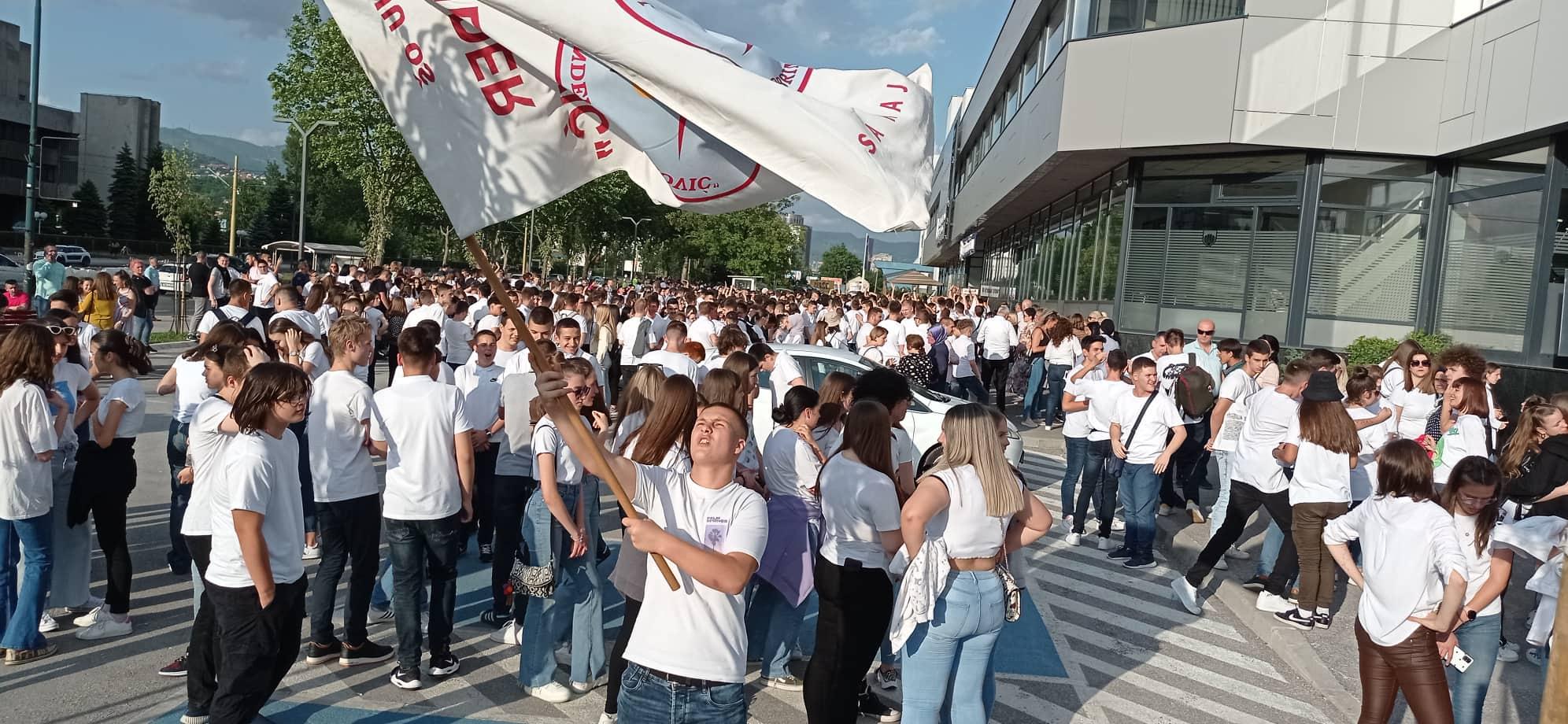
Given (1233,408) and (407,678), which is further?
(1233,408)

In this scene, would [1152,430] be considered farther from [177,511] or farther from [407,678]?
[177,511]

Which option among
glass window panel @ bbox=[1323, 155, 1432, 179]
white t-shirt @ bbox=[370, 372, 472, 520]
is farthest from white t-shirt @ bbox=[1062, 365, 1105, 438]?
glass window panel @ bbox=[1323, 155, 1432, 179]

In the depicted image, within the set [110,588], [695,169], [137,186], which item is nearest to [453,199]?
[695,169]

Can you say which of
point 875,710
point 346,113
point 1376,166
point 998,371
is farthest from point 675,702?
point 346,113

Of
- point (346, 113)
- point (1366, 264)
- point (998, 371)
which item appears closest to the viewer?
point (998, 371)

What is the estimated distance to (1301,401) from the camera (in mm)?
7539

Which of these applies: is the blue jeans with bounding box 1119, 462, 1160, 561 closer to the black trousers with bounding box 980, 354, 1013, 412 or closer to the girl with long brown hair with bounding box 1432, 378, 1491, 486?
the girl with long brown hair with bounding box 1432, 378, 1491, 486

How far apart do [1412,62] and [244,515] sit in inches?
741

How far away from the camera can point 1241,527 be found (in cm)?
803

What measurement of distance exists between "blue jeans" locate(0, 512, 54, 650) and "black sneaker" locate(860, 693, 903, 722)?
431 cm

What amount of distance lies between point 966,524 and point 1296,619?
442 cm

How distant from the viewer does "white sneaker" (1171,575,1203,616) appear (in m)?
7.98

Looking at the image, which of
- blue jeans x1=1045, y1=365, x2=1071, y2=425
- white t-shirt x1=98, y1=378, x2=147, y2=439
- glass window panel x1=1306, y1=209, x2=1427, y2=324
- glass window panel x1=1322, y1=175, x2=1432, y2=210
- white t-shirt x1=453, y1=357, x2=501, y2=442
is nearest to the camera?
white t-shirt x1=98, y1=378, x2=147, y2=439

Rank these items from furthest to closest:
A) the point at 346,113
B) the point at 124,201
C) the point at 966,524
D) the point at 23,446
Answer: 1. the point at 124,201
2. the point at 346,113
3. the point at 23,446
4. the point at 966,524
